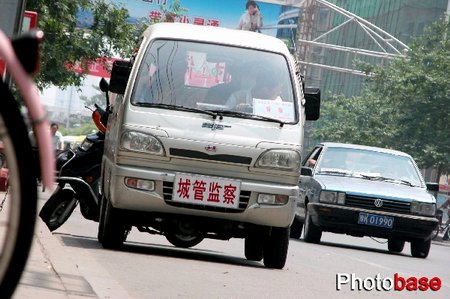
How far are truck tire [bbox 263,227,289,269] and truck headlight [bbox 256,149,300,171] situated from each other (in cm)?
58

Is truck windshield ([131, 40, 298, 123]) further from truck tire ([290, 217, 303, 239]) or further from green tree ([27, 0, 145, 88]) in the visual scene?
green tree ([27, 0, 145, 88])

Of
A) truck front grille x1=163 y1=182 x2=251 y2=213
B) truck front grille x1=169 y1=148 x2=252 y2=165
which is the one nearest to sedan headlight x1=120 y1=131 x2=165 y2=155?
truck front grille x1=169 y1=148 x2=252 y2=165

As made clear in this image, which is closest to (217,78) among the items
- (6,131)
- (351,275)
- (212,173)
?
(212,173)

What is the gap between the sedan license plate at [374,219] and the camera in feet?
62.7

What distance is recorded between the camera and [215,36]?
1245cm

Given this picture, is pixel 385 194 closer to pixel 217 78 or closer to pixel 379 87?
pixel 217 78

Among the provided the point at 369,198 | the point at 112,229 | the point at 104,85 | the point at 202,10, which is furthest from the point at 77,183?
the point at 202,10

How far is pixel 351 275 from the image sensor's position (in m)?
12.6

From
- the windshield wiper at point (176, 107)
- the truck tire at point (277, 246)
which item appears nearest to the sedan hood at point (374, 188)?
the truck tire at point (277, 246)

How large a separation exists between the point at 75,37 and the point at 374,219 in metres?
21.5

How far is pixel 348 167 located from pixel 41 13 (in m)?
18.0

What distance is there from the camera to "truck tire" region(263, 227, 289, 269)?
38.9ft

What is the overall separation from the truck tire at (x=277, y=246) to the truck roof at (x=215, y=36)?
1727 millimetres

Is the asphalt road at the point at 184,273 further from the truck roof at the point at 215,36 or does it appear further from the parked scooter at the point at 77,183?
the truck roof at the point at 215,36
